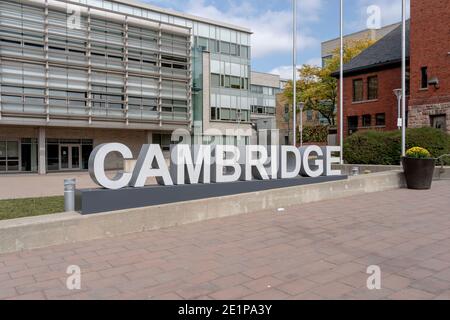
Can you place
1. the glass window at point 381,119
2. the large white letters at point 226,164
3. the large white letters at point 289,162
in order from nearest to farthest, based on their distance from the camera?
the large white letters at point 226,164, the large white letters at point 289,162, the glass window at point 381,119

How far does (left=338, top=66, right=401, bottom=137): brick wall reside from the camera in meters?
30.8

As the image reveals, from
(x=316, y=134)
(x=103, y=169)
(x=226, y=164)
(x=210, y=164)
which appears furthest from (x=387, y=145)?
(x=316, y=134)

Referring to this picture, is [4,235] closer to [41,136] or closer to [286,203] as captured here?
[286,203]

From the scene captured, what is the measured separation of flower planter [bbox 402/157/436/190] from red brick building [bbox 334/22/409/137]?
1900cm

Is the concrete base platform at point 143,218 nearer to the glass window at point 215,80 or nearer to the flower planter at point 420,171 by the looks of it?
the flower planter at point 420,171

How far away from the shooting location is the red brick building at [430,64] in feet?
83.9

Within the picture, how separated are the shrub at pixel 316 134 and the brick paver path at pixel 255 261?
3773 centimetres

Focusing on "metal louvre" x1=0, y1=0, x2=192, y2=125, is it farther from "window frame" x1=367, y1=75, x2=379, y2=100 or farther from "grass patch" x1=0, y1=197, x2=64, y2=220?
"grass patch" x1=0, y1=197, x2=64, y2=220

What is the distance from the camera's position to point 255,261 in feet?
17.0

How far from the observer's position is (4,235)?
5703mm

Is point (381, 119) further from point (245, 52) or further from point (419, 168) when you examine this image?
point (245, 52)

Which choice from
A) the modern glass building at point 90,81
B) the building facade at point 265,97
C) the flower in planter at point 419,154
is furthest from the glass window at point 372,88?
the building facade at point 265,97

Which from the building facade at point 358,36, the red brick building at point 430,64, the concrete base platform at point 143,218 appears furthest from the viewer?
the building facade at point 358,36
